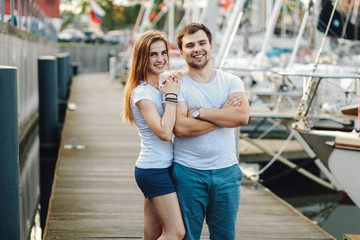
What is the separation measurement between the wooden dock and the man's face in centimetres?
224

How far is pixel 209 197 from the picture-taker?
3258 millimetres

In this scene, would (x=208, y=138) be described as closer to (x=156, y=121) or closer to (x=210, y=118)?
(x=210, y=118)

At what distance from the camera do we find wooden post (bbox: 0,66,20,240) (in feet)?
12.5

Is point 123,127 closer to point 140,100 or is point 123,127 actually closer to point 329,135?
point 329,135

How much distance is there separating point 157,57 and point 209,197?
3.03 ft

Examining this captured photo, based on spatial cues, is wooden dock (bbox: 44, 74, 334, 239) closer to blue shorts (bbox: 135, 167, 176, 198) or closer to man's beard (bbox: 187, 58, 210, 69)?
blue shorts (bbox: 135, 167, 176, 198)

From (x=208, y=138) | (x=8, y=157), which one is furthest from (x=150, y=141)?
(x=8, y=157)

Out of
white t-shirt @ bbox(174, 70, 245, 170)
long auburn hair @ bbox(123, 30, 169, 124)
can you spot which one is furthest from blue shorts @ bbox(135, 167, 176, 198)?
long auburn hair @ bbox(123, 30, 169, 124)

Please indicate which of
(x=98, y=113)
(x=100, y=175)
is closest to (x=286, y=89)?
(x=100, y=175)

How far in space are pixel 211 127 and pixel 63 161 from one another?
522 centimetres

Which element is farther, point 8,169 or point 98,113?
point 98,113

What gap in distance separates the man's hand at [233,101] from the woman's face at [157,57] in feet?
1.51

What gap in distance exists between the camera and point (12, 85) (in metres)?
3.87

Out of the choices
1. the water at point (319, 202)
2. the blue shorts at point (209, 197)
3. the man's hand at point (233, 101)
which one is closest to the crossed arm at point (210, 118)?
the man's hand at point (233, 101)
